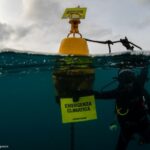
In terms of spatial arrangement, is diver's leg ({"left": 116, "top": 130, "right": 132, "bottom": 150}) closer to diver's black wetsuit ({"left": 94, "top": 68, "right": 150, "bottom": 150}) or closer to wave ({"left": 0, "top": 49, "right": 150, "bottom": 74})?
diver's black wetsuit ({"left": 94, "top": 68, "right": 150, "bottom": 150})

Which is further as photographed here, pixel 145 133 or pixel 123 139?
pixel 123 139

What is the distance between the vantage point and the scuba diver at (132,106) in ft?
24.4

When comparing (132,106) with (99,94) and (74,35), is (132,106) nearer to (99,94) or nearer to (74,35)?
(99,94)

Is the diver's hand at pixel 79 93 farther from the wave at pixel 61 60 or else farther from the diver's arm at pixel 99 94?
the wave at pixel 61 60

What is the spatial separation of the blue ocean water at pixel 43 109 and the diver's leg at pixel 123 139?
43 centimetres

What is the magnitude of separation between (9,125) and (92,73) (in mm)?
3194

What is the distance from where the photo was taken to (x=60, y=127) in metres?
9.07

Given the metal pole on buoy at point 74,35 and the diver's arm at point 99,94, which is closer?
the metal pole on buoy at point 74,35

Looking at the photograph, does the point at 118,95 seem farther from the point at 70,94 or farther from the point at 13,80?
the point at 13,80

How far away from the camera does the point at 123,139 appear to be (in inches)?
323

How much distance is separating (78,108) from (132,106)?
50.5 inches

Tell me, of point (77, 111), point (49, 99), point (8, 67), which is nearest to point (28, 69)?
point (8, 67)

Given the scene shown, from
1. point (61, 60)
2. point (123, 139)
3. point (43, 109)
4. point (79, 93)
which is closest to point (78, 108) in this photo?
point (79, 93)

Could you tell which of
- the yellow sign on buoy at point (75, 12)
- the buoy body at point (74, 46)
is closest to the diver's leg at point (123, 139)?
the buoy body at point (74, 46)
